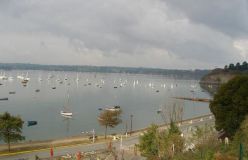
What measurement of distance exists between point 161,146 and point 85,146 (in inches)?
565

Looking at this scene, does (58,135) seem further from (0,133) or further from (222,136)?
(222,136)

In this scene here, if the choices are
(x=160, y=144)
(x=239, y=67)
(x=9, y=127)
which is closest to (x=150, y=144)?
(x=160, y=144)

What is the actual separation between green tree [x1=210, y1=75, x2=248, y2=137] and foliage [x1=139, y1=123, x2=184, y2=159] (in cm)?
806

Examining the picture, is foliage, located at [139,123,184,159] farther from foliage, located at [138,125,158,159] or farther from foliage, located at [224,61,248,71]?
foliage, located at [224,61,248,71]

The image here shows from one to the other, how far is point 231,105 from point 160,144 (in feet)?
41.0

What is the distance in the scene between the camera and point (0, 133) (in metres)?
37.0

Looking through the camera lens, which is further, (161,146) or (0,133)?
(0,133)

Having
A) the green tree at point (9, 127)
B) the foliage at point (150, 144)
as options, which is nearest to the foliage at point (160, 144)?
the foliage at point (150, 144)

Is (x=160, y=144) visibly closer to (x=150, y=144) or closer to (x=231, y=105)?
(x=150, y=144)

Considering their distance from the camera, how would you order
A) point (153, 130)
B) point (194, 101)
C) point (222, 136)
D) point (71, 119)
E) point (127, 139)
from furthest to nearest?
point (194, 101)
point (71, 119)
point (127, 139)
point (222, 136)
point (153, 130)

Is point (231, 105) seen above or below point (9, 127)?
above

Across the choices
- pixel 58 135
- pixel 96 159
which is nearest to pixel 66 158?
pixel 96 159

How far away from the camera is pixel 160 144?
87.9ft

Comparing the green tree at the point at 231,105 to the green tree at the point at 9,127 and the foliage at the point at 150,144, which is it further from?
the green tree at the point at 9,127
